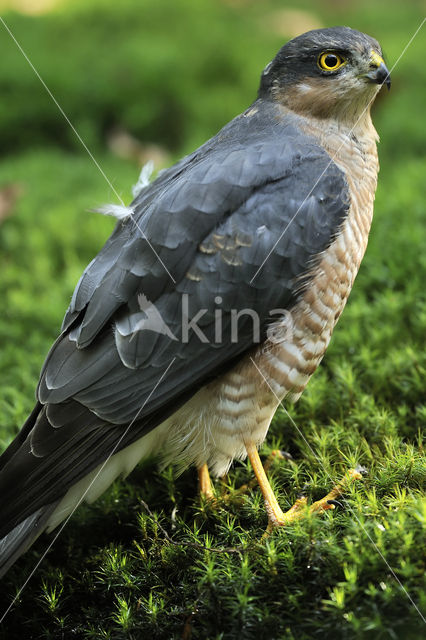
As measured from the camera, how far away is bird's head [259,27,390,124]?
3236 millimetres

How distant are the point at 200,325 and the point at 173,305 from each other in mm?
154

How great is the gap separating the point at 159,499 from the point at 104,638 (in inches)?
33.5

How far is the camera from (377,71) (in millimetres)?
3217

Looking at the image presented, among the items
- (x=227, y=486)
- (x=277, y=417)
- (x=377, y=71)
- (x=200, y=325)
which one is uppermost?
(x=377, y=71)

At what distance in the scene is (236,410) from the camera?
3.11 m

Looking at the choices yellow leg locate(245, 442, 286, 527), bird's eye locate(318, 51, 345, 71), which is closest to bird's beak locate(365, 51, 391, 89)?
bird's eye locate(318, 51, 345, 71)

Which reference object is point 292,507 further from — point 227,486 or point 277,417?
point 277,417

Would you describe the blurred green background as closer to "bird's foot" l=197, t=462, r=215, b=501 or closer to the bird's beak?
"bird's foot" l=197, t=462, r=215, b=501

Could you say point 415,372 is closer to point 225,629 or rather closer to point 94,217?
point 225,629

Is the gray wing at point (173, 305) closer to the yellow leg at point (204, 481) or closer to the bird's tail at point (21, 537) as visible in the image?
the bird's tail at point (21, 537)

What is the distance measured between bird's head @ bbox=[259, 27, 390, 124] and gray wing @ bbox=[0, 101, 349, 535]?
0.49 m

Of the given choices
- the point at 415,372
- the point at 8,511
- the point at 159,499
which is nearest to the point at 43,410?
the point at 8,511

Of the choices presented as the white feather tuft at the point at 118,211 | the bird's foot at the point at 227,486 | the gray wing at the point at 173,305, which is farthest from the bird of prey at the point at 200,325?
the white feather tuft at the point at 118,211

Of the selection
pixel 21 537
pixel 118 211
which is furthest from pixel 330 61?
pixel 21 537
